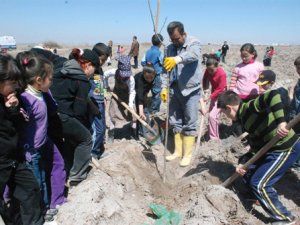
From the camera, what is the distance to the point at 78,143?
386 centimetres

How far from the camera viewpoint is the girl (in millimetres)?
3650

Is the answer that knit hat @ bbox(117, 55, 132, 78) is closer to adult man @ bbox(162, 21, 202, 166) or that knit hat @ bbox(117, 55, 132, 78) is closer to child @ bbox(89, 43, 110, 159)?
child @ bbox(89, 43, 110, 159)

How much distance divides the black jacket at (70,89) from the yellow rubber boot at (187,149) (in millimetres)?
1886

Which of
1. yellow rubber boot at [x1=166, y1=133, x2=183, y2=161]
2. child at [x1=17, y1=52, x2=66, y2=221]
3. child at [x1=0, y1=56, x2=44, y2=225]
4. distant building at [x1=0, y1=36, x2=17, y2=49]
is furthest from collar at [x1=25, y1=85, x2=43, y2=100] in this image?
distant building at [x1=0, y1=36, x2=17, y2=49]

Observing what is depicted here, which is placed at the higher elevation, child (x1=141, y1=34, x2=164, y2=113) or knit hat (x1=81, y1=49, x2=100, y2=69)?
knit hat (x1=81, y1=49, x2=100, y2=69)

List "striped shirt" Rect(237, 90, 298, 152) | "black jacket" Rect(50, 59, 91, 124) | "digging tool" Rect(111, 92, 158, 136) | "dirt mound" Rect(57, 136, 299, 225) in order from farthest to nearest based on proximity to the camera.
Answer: "digging tool" Rect(111, 92, 158, 136), "black jacket" Rect(50, 59, 91, 124), "dirt mound" Rect(57, 136, 299, 225), "striped shirt" Rect(237, 90, 298, 152)

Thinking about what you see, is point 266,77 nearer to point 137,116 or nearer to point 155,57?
point 137,116

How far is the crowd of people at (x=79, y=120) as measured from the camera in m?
2.92

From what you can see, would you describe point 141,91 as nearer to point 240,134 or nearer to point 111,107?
point 111,107

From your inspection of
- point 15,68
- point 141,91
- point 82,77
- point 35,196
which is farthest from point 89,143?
point 141,91

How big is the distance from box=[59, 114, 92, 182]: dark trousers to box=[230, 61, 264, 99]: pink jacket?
103 inches

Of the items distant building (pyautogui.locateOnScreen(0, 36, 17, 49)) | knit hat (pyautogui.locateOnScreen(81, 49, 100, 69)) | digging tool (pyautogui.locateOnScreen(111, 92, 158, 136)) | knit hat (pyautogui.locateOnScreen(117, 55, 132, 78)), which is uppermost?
knit hat (pyautogui.locateOnScreen(81, 49, 100, 69))

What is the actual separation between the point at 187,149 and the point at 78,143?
187 cm

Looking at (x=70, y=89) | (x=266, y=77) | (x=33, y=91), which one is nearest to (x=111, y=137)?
(x=70, y=89)
